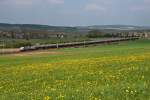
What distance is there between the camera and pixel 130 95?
11.2m

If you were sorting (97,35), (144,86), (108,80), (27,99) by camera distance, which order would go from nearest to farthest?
(27,99), (144,86), (108,80), (97,35)

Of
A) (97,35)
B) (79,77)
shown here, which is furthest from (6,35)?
(79,77)

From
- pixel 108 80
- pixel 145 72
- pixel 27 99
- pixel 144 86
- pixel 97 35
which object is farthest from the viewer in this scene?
pixel 97 35

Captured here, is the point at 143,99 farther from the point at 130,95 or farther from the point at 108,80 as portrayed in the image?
the point at 108,80

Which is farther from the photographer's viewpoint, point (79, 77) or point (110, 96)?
point (79, 77)

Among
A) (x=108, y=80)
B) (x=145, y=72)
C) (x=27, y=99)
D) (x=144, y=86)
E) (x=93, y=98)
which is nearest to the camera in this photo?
(x=93, y=98)

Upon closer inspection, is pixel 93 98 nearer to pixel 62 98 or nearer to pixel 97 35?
pixel 62 98

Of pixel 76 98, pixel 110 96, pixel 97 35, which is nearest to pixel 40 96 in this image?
pixel 76 98

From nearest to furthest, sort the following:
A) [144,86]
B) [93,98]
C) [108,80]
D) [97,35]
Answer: [93,98] → [144,86] → [108,80] → [97,35]

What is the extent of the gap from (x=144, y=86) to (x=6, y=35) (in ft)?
611

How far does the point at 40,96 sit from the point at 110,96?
1.90 metres

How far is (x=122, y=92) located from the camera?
1163 centimetres

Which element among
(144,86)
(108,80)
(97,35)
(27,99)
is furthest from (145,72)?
(97,35)

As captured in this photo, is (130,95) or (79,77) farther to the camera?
(79,77)
